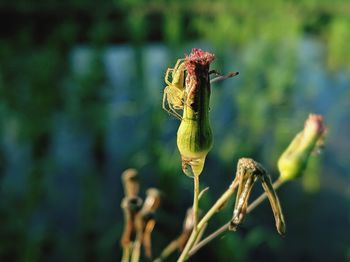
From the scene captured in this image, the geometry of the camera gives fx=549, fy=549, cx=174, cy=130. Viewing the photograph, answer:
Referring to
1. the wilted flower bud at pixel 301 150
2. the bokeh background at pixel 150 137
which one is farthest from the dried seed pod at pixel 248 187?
the bokeh background at pixel 150 137

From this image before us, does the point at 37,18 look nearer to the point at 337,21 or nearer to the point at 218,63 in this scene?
the point at 218,63

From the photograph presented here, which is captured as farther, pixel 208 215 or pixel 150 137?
pixel 150 137

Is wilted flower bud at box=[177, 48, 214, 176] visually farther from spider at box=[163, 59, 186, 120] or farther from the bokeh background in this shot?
the bokeh background

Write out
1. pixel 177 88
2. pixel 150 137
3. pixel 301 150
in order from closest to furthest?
pixel 177 88
pixel 301 150
pixel 150 137

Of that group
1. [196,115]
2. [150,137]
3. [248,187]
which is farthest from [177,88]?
[150,137]

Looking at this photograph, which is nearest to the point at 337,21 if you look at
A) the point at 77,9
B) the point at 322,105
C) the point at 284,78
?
the point at 322,105

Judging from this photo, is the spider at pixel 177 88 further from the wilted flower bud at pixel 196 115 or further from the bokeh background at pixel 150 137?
the bokeh background at pixel 150 137

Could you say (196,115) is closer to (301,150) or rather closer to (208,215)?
(208,215)

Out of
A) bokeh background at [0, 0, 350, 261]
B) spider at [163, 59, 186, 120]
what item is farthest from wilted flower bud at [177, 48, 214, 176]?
bokeh background at [0, 0, 350, 261]
